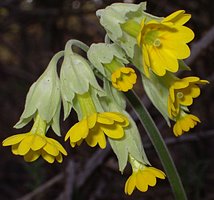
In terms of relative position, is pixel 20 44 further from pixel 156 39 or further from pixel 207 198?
pixel 156 39

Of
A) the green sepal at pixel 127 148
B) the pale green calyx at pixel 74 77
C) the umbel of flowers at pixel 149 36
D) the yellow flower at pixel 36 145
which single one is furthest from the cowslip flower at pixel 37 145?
the umbel of flowers at pixel 149 36

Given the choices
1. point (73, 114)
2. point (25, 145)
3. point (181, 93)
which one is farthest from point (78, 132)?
point (73, 114)

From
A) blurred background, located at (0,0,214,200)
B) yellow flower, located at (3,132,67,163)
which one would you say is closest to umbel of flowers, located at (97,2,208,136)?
yellow flower, located at (3,132,67,163)

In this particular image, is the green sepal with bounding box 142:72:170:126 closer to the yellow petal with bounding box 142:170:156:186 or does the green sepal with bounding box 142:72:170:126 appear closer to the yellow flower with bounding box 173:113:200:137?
the yellow flower with bounding box 173:113:200:137

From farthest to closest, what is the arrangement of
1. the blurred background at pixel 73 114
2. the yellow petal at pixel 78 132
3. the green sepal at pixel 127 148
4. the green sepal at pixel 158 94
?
the blurred background at pixel 73 114, the green sepal at pixel 158 94, the green sepal at pixel 127 148, the yellow petal at pixel 78 132

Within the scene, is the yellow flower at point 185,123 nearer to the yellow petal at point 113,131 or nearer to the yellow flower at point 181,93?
the yellow flower at point 181,93

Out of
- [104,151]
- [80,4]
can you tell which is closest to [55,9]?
[80,4]

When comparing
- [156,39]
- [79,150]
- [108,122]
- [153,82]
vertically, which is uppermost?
[156,39]

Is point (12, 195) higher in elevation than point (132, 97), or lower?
lower
